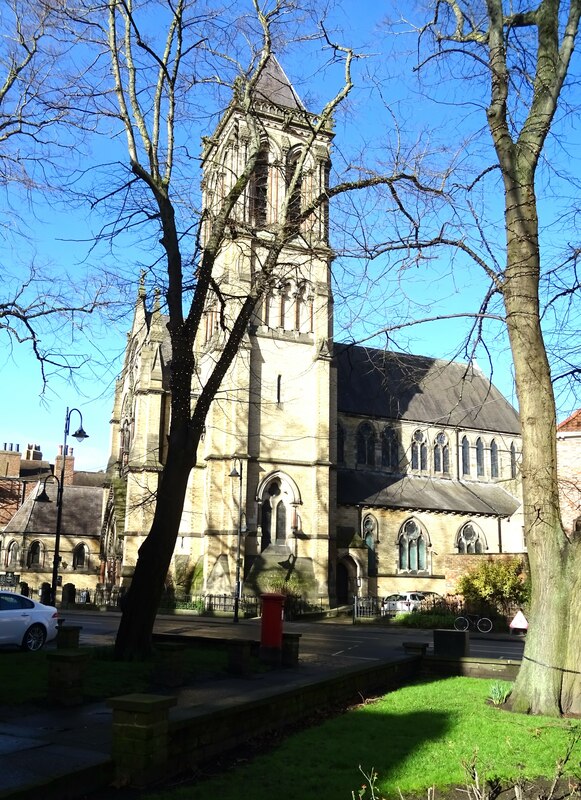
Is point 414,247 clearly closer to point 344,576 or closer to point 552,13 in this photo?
point 552,13

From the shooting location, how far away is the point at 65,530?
5209 cm

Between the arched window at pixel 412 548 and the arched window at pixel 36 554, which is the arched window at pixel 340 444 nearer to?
the arched window at pixel 412 548

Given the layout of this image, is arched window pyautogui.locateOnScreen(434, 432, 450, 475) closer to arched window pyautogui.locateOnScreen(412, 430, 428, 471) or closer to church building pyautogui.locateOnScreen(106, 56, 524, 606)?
church building pyautogui.locateOnScreen(106, 56, 524, 606)

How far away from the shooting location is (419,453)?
46.6 m

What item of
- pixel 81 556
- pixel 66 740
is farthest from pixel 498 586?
pixel 81 556

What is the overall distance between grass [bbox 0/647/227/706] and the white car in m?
2.46

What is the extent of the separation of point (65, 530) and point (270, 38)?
4390 centimetres

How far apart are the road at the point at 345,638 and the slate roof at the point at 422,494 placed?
1098cm

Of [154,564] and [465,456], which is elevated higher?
[465,456]

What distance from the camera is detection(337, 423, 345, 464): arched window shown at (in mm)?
43375

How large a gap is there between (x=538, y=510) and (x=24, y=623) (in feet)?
33.8

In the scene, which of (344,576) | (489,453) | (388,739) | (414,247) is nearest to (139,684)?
(388,739)

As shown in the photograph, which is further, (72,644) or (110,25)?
(110,25)

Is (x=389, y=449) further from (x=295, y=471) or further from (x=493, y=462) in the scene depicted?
(x=295, y=471)
